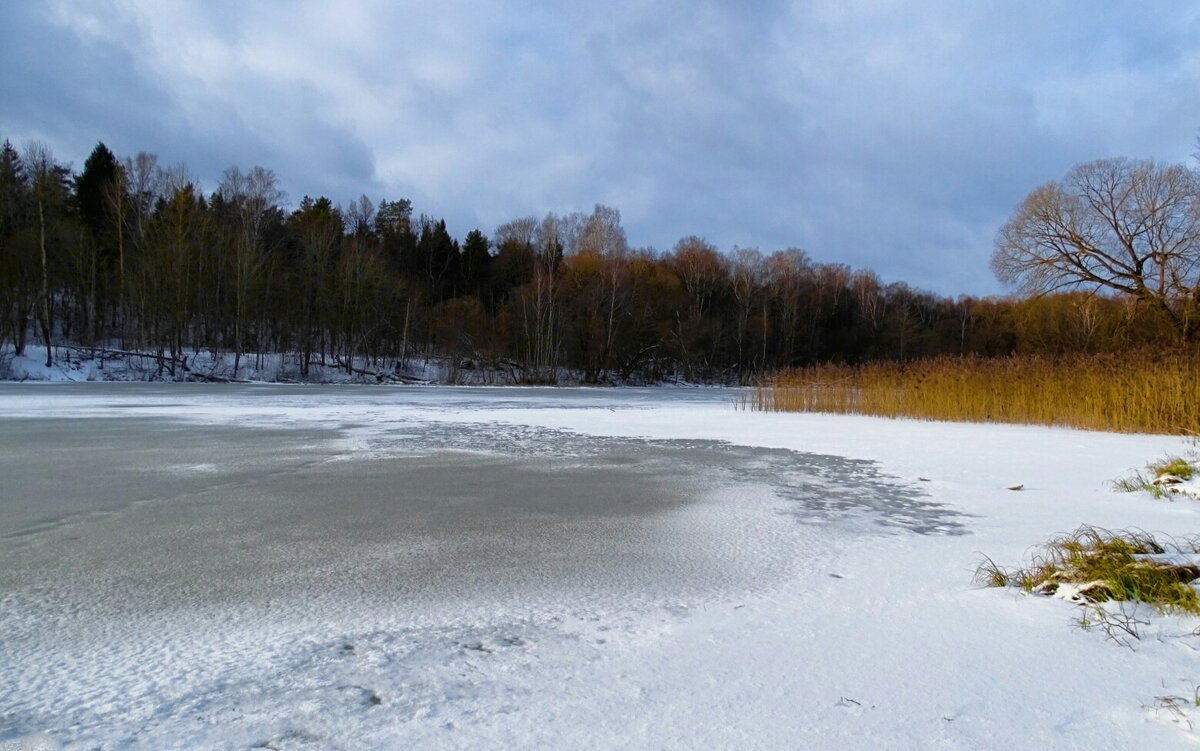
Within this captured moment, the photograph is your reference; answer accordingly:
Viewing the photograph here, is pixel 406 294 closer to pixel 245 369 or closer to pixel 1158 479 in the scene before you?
pixel 245 369

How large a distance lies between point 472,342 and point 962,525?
118 ft

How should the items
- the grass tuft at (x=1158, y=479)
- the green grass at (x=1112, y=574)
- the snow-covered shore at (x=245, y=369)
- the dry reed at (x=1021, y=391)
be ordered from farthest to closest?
the snow-covered shore at (x=245, y=369) → the dry reed at (x=1021, y=391) → the grass tuft at (x=1158, y=479) → the green grass at (x=1112, y=574)

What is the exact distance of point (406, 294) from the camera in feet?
135

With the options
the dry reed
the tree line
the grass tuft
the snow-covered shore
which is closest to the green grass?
the grass tuft

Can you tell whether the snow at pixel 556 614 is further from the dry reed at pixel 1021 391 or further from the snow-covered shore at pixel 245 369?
the snow-covered shore at pixel 245 369

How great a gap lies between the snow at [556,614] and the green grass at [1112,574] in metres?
0.13

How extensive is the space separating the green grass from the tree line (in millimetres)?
21014

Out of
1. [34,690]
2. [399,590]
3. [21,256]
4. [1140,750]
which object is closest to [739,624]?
[1140,750]

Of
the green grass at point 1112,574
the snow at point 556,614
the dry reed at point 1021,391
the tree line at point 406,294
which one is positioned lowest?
the snow at point 556,614

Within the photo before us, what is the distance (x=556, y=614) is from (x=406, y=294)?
40.3 m

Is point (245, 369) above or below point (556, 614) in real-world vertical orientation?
above

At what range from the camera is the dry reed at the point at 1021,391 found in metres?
10.3

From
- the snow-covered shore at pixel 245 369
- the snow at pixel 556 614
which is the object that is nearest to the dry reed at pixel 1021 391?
the snow at pixel 556 614

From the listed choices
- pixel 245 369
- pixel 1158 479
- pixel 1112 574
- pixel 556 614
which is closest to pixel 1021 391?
pixel 1158 479
